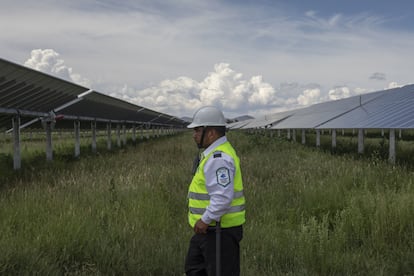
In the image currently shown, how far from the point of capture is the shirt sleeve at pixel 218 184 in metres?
3.08

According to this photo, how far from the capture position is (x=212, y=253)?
3271 millimetres

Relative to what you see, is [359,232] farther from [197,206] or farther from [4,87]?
[4,87]

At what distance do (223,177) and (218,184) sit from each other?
2.6 inches

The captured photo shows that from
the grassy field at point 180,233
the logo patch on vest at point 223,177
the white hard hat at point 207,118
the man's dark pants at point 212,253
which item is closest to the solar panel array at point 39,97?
the grassy field at point 180,233

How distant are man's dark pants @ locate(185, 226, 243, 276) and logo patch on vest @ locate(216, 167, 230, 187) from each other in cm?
44

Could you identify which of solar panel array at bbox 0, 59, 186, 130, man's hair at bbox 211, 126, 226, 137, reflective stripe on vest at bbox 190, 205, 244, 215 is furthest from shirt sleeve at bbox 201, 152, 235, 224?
solar panel array at bbox 0, 59, 186, 130

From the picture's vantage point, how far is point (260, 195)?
23.9ft

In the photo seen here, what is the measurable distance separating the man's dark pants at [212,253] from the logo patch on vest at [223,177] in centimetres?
44

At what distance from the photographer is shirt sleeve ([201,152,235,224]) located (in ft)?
10.1

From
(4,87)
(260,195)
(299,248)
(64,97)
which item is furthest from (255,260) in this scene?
(64,97)

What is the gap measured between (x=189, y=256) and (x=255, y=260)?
54.8 inches

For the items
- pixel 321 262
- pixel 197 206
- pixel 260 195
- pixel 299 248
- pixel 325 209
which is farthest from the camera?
pixel 260 195

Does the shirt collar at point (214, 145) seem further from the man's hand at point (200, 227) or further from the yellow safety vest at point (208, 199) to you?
the man's hand at point (200, 227)

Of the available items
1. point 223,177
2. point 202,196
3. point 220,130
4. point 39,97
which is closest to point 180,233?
point 202,196
